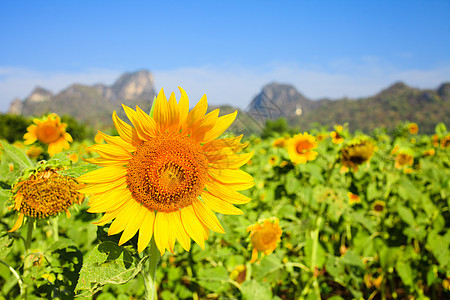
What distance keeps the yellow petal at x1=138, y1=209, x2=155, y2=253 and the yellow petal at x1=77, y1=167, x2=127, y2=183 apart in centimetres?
16

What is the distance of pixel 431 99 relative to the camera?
1599 inches

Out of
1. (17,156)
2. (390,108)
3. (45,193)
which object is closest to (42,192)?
(45,193)

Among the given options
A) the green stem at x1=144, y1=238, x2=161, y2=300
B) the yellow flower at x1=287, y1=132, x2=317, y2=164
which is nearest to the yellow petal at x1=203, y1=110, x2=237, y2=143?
the green stem at x1=144, y1=238, x2=161, y2=300

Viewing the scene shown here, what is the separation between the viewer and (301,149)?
325cm

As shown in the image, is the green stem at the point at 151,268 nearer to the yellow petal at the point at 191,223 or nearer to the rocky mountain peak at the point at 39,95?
the yellow petal at the point at 191,223

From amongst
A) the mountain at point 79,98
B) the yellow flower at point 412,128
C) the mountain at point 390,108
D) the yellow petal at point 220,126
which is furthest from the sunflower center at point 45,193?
the mountain at point 79,98

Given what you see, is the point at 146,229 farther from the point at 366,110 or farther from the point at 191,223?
the point at 366,110

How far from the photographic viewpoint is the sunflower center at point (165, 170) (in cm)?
100

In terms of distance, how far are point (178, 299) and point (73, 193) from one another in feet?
6.32

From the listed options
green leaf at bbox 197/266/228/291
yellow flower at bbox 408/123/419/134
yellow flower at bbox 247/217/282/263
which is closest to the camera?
yellow flower at bbox 247/217/282/263

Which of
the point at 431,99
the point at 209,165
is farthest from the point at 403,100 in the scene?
the point at 209,165

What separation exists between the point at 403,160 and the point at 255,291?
8.03ft

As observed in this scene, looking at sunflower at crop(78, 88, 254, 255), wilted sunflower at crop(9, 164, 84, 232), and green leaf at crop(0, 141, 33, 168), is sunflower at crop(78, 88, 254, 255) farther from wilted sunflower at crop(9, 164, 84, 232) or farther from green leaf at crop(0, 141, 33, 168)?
green leaf at crop(0, 141, 33, 168)

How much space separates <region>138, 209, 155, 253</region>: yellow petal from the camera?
97 centimetres
